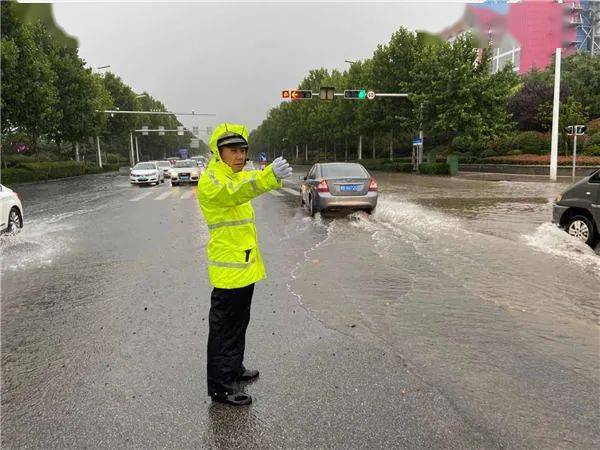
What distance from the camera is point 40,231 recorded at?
11352 millimetres

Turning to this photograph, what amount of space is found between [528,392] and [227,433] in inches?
81.1

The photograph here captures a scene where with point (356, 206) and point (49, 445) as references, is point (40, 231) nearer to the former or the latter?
point (356, 206)

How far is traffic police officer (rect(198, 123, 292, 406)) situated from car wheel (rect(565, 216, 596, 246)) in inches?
289

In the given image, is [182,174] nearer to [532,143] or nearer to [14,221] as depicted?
[14,221]

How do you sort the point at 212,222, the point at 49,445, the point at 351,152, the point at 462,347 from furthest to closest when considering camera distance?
the point at 351,152 → the point at 462,347 → the point at 212,222 → the point at 49,445

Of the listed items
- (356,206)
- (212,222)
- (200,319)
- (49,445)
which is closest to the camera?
(49,445)

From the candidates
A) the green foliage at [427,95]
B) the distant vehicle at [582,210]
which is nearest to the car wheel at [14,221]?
the distant vehicle at [582,210]

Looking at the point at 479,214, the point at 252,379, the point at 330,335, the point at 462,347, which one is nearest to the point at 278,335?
the point at 330,335

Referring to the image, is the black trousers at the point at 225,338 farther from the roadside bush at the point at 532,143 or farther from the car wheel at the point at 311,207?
the roadside bush at the point at 532,143

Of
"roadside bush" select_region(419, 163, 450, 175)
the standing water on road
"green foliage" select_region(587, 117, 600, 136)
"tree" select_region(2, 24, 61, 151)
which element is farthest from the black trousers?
"green foliage" select_region(587, 117, 600, 136)

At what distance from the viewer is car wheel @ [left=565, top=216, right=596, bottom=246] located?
8539 mm

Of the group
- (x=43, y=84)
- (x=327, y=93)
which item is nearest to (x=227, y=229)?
(x=327, y=93)

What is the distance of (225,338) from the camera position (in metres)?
3.36

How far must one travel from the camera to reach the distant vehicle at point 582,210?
8.39m
